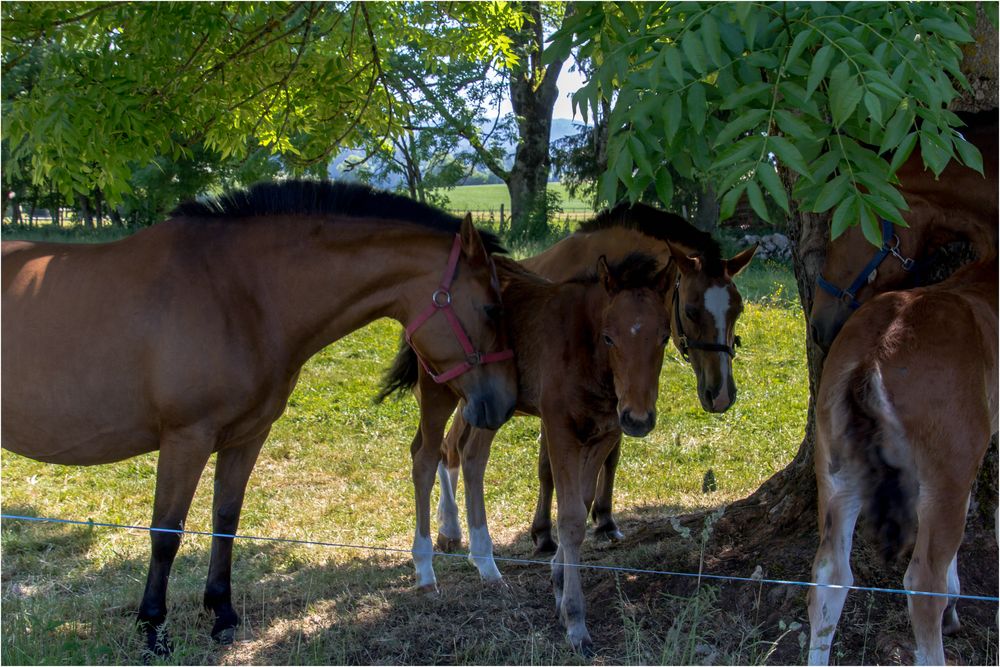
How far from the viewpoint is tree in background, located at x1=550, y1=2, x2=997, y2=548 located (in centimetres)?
269

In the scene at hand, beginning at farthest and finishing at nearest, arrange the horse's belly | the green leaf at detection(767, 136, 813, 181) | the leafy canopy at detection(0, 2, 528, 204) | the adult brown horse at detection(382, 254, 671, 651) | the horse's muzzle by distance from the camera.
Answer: the leafy canopy at detection(0, 2, 528, 204)
the horse's belly
the adult brown horse at detection(382, 254, 671, 651)
the horse's muzzle
the green leaf at detection(767, 136, 813, 181)

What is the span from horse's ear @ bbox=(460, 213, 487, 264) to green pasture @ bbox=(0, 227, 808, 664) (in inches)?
68.3

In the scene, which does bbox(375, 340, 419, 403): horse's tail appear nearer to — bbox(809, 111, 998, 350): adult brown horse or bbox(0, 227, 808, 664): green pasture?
bbox(0, 227, 808, 664): green pasture

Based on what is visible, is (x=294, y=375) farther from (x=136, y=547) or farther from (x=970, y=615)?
(x=970, y=615)

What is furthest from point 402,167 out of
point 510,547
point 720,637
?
point 720,637

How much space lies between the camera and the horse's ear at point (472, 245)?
160 inches

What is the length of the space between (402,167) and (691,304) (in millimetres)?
24699

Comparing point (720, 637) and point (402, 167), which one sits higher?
point (402, 167)

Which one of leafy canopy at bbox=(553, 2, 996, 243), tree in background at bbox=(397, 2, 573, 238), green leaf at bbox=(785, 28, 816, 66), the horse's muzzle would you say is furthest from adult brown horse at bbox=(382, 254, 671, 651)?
tree in background at bbox=(397, 2, 573, 238)

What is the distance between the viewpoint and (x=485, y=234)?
4367 millimetres

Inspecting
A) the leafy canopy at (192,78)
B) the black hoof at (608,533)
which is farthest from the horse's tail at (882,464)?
the leafy canopy at (192,78)

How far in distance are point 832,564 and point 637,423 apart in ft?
3.11

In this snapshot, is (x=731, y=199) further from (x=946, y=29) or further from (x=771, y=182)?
(x=946, y=29)

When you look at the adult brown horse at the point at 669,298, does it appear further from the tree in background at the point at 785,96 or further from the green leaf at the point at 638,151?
the green leaf at the point at 638,151
